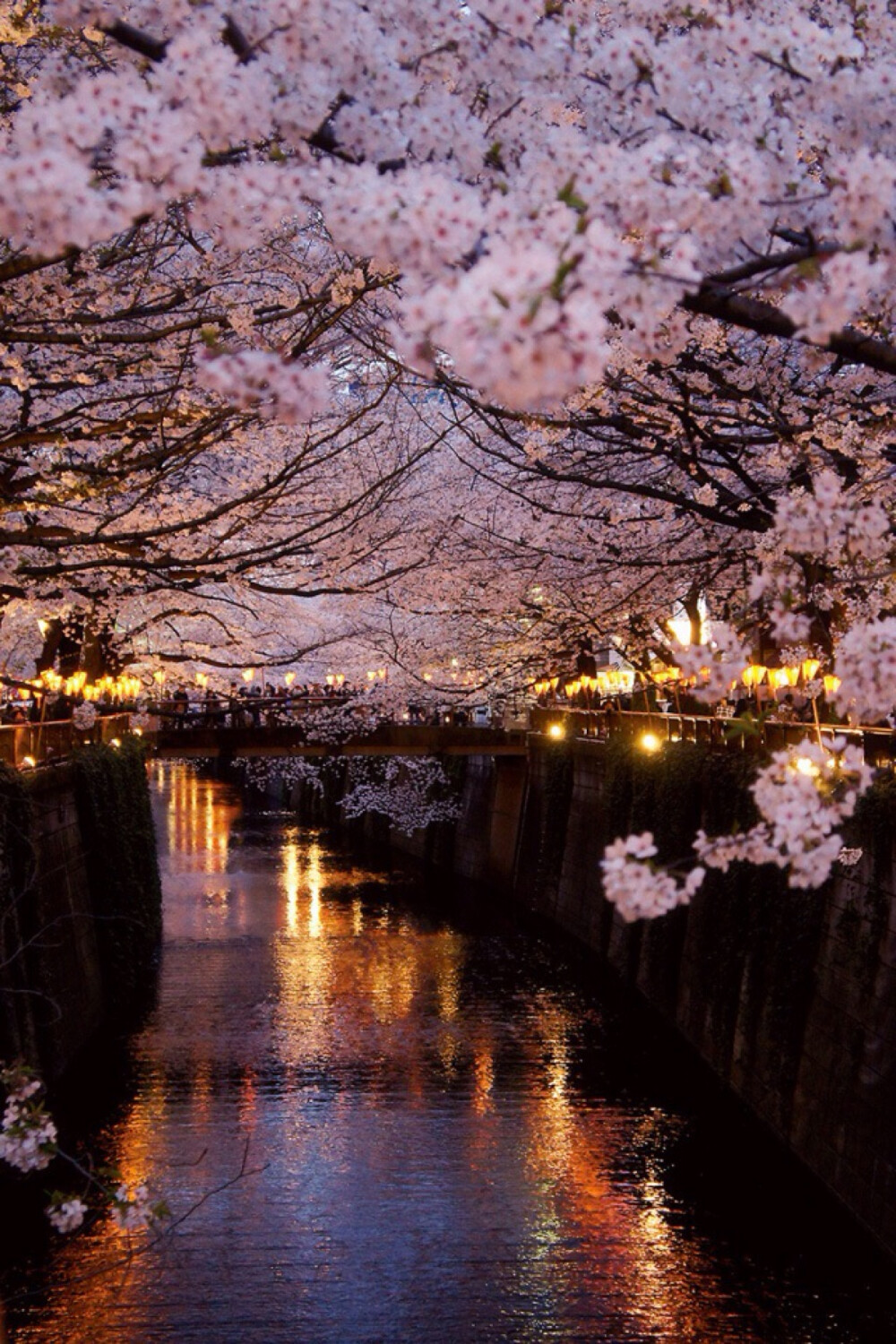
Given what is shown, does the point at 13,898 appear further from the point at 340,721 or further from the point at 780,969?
the point at 340,721

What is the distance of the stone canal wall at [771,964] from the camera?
11.6 meters

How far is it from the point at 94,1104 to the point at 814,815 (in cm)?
1267

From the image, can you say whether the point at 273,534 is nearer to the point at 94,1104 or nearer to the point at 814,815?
the point at 94,1104

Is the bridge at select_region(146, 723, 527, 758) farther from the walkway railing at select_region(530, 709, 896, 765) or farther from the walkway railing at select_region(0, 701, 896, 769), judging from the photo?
the walkway railing at select_region(530, 709, 896, 765)

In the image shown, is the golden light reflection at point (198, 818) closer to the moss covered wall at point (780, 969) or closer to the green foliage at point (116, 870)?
the green foliage at point (116, 870)

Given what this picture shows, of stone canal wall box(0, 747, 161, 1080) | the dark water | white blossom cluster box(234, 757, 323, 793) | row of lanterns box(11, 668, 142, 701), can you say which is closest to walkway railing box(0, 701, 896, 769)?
row of lanterns box(11, 668, 142, 701)

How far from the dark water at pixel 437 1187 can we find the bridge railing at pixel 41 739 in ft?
13.0

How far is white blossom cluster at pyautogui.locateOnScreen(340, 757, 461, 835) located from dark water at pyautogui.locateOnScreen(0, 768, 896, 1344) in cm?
1430

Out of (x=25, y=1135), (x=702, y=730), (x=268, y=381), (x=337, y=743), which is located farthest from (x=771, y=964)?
(x=337, y=743)

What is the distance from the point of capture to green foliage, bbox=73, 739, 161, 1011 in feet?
64.3

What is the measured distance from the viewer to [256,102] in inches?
148

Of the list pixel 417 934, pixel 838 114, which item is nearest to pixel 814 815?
pixel 838 114

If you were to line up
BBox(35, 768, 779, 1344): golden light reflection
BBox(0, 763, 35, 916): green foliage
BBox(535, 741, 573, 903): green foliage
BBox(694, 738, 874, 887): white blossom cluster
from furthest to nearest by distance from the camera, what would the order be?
BBox(535, 741, 573, 903): green foliage
BBox(0, 763, 35, 916): green foliage
BBox(35, 768, 779, 1344): golden light reflection
BBox(694, 738, 874, 887): white blossom cluster

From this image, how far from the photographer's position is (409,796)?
37656 millimetres
